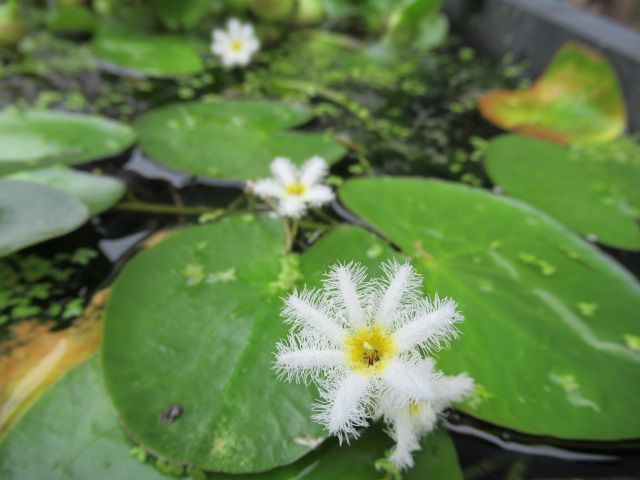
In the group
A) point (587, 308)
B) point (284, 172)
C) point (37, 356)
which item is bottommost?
point (37, 356)

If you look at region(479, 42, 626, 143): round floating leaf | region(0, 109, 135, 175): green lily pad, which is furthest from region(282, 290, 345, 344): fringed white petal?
region(479, 42, 626, 143): round floating leaf

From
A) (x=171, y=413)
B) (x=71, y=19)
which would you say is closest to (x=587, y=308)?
(x=171, y=413)

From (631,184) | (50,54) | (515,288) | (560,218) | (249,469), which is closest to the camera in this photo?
(249,469)

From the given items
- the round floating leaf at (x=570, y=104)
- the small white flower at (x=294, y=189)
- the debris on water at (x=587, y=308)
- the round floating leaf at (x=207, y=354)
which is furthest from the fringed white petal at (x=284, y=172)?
the round floating leaf at (x=570, y=104)

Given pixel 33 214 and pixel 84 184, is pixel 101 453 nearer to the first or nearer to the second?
pixel 33 214

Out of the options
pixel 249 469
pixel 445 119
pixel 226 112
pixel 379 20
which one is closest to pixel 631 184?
pixel 445 119

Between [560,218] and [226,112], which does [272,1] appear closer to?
[226,112]

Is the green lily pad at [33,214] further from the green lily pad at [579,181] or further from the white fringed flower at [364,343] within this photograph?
the green lily pad at [579,181]
